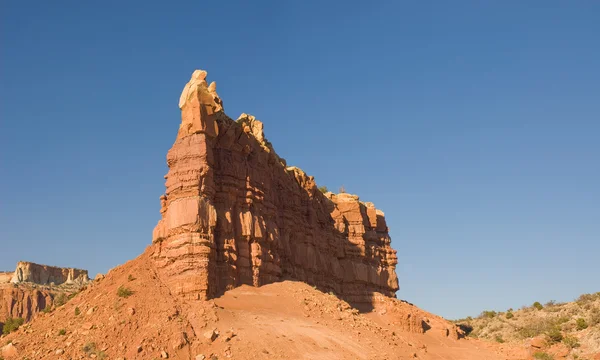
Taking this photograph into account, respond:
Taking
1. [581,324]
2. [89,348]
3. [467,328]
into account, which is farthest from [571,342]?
[89,348]

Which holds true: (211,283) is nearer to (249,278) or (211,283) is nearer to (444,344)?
(249,278)

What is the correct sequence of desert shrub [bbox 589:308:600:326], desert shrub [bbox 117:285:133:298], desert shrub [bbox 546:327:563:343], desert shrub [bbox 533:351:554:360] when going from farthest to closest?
desert shrub [bbox 589:308:600:326] < desert shrub [bbox 546:327:563:343] < desert shrub [bbox 533:351:554:360] < desert shrub [bbox 117:285:133:298]

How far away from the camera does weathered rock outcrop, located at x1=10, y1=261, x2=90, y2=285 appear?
97812 mm

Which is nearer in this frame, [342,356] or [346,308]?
[342,356]

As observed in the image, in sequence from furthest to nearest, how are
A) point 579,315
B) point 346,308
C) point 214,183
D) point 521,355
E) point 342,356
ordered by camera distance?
1. point 579,315
2. point 521,355
3. point 346,308
4. point 214,183
5. point 342,356

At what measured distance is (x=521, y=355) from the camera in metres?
48.6

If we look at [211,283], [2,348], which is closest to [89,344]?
[2,348]

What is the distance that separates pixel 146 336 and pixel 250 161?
14.5 m

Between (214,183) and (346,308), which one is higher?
(214,183)

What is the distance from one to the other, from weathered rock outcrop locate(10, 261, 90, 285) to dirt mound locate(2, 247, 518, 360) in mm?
71957

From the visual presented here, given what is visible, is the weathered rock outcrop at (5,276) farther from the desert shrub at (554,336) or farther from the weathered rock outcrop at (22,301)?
the desert shrub at (554,336)

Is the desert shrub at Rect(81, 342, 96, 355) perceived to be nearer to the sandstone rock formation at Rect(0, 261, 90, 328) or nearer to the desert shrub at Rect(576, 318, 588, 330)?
the desert shrub at Rect(576, 318, 588, 330)

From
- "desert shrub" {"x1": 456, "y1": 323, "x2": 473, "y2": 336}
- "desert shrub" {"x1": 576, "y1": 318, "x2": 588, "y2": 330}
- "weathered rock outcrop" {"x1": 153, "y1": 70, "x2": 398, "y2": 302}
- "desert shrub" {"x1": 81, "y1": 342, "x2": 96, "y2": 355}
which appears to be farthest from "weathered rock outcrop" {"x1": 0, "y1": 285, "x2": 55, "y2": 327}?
"desert shrub" {"x1": 576, "y1": 318, "x2": 588, "y2": 330}

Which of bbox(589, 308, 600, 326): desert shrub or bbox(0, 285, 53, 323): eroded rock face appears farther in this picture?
bbox(0, 285, 53, 323): eroded rock face
